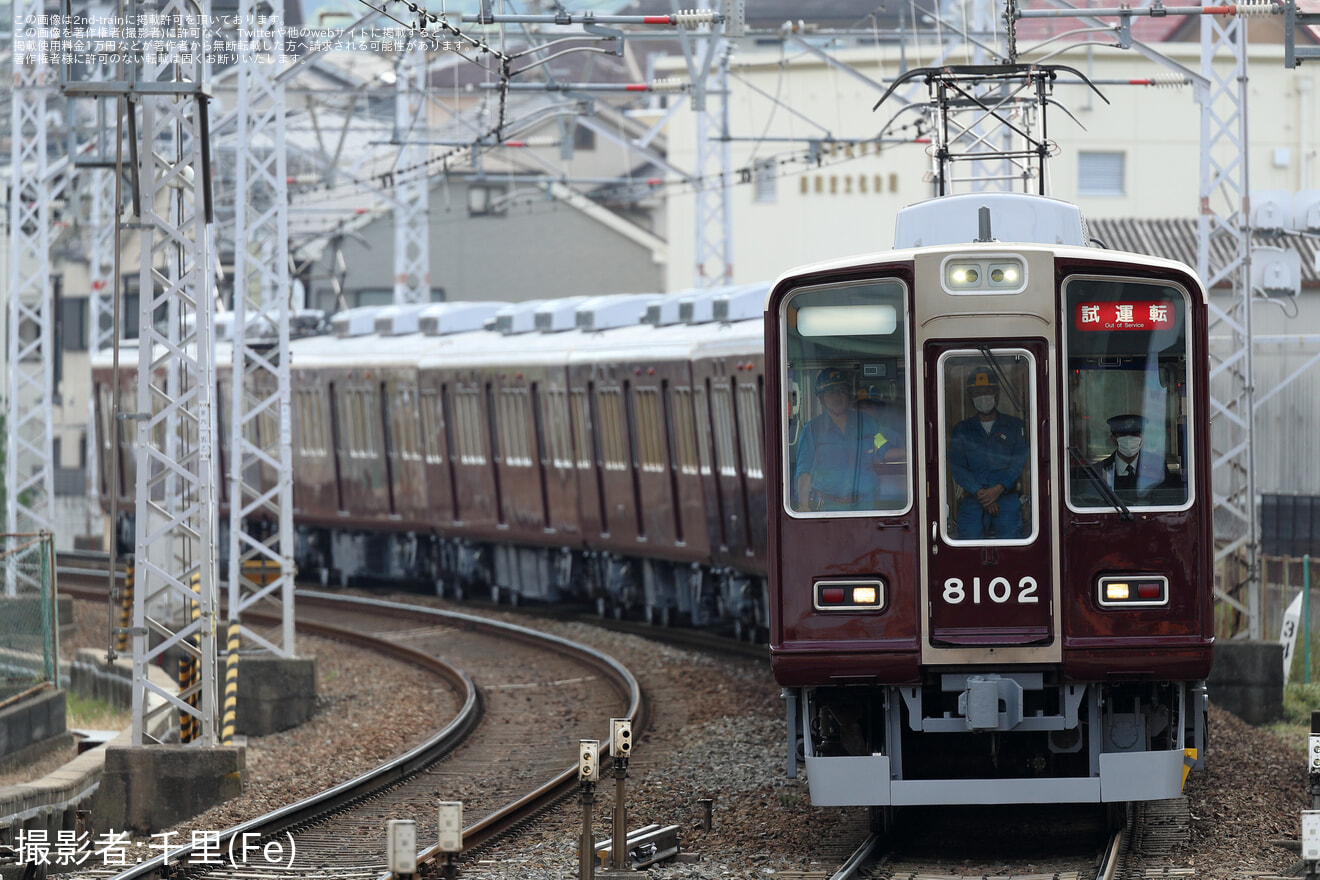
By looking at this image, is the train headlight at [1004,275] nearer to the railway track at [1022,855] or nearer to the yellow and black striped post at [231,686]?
the railway track at [1022,855]

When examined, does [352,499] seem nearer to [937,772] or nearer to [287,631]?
[287,631]

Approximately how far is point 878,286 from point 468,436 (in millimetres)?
15356

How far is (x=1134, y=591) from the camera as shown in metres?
9.05

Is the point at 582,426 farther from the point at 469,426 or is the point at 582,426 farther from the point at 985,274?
the point at 985,274

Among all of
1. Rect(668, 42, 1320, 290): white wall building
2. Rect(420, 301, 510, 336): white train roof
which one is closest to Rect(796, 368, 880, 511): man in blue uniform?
Rect(420, 301, 510, 336): white train roof

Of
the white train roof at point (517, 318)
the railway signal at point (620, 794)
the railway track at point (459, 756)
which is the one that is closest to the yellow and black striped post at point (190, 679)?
the railway track at point (459, 756)

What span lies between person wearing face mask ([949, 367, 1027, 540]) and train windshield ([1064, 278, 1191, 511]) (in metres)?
0.24

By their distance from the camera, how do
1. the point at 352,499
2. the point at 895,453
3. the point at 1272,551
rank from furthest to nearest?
the point at 352,499 < the point at 1272,551 < the point at 895,453

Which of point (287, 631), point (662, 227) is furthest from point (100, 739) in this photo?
point (662, 227)

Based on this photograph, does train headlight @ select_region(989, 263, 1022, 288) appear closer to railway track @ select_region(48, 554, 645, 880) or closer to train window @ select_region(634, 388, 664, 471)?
railway track @ select_region(48, 554, 645, 880)

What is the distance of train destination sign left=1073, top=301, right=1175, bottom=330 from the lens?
29.8 ft

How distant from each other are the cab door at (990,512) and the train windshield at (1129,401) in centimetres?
17

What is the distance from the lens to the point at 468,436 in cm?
2425

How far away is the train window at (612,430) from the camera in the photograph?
68.7 ft
